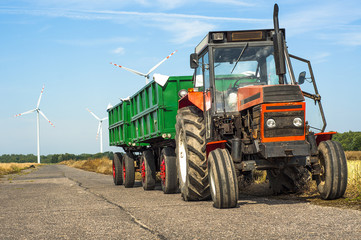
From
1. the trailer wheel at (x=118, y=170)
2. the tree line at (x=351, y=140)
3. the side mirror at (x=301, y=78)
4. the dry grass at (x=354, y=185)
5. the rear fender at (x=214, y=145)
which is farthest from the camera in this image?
the tree line at (x=351, y=140)

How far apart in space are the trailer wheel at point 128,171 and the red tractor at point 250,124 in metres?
5.87

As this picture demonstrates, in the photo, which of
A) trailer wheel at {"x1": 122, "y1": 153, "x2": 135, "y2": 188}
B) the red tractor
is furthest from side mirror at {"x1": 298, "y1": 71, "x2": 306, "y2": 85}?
trailer wheel at {"x1": 122, "y1": 153, "x2": 135, "y2": 188}

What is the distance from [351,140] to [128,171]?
4848cm

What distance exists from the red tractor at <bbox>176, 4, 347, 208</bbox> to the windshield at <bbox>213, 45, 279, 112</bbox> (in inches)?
0.7

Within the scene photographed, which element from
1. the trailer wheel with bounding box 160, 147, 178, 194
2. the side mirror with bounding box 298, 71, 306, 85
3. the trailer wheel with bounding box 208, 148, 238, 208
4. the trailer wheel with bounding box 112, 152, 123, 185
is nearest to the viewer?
the trailer wheel with bounding box 208, 148, 238, 208

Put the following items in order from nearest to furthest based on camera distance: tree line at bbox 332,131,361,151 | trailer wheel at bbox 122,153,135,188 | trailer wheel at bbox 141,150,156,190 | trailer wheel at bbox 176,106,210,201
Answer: trailer wheel at bbox 176,106,210,201
trailer wheel at bbox 141,150,156,190
trailer wheel at bbox 122,153,135,188
tree line at bbox 332,131,361,151

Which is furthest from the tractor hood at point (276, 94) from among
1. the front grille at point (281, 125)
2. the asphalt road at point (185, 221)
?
the asphalt road at point (185, 221)

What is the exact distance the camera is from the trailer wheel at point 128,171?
1516 cm

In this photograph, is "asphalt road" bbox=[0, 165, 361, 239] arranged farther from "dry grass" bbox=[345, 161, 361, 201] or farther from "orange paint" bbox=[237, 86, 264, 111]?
"orange paint" bbox=[237, 86, 264, 111]

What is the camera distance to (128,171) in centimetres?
1525

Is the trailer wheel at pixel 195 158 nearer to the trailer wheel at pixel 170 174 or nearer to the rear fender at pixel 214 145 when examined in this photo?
the rear fender at pixel 214 145

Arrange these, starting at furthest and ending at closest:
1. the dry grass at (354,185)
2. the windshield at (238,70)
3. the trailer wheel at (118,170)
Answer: the trailer wheel at (118,170), the windshield at (238,70), the dry grass at (354,185)

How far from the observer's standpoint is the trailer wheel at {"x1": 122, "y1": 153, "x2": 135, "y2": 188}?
15.2 meters

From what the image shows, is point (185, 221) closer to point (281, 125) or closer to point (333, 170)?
point (281, 125)
